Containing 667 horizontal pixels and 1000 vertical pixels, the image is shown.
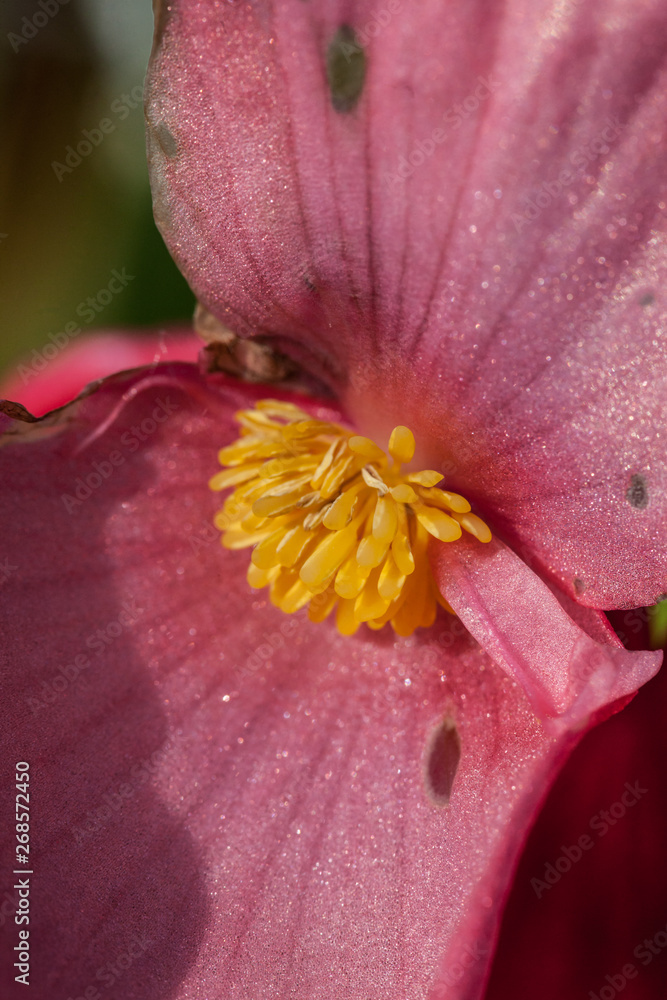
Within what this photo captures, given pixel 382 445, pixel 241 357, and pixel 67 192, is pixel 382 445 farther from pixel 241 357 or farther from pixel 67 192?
pixel 67 192

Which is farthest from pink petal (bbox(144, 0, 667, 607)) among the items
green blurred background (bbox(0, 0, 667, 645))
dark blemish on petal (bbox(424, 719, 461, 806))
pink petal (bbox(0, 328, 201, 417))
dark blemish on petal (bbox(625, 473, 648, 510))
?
green blurred background (bbox(0, 0, 667, 645))

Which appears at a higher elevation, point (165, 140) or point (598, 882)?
point (165, 140)

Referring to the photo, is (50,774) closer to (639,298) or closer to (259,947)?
(259,947)

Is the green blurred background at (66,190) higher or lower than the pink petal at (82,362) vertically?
higher

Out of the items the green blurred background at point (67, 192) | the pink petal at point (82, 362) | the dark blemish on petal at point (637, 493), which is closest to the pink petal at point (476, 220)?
the dark blemish on petal at point (637, 493)

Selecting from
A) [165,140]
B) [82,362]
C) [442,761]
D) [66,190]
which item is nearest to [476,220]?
[165,140]

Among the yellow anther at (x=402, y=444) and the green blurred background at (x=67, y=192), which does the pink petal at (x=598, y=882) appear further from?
the green blurred background at (x=67, y=192)
